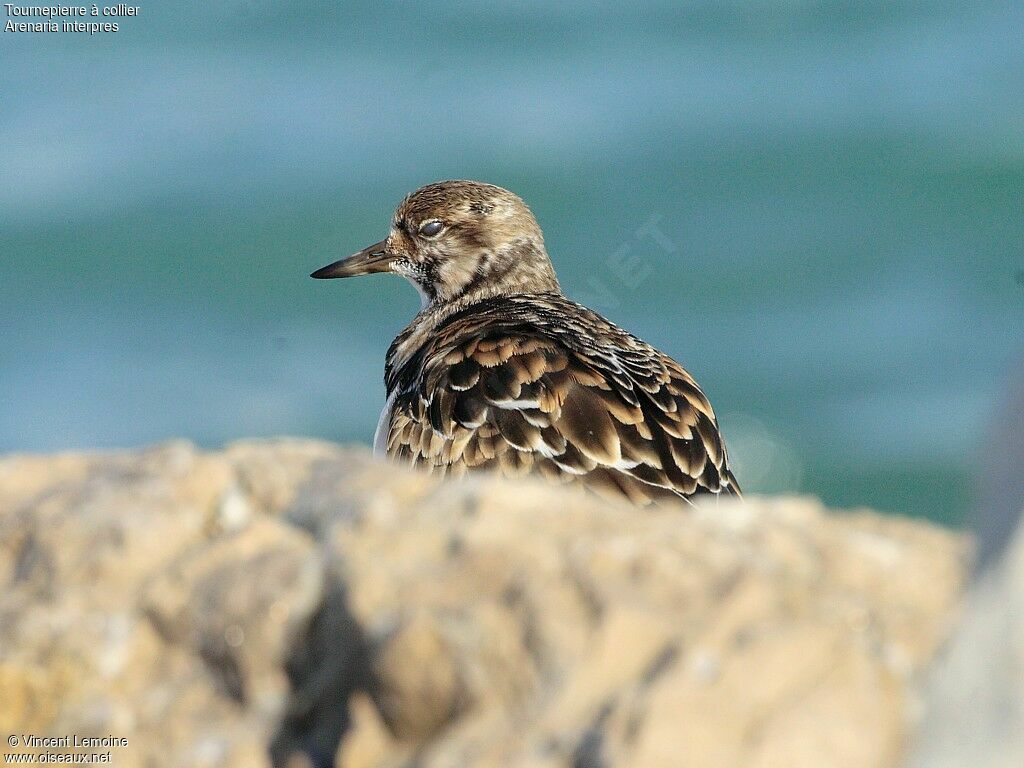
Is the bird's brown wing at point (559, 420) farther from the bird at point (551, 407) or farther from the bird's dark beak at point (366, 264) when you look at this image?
the bird's dark beak at point (366, 264)

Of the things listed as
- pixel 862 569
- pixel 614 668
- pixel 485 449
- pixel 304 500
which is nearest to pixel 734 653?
pixel 614 668

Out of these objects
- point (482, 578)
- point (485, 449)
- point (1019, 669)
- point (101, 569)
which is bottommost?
point (485, 449)

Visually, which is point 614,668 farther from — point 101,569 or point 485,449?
point 485,449

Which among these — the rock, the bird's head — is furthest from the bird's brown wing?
the rock

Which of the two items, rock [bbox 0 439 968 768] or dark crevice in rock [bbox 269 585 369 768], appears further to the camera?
dark crevice in rock [bbox 269 585 369 768]

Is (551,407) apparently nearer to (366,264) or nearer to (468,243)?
(468,243)

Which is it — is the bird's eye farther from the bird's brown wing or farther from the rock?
the rock

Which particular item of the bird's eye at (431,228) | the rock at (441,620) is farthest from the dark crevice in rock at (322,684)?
the bird's eye at (431,228)
